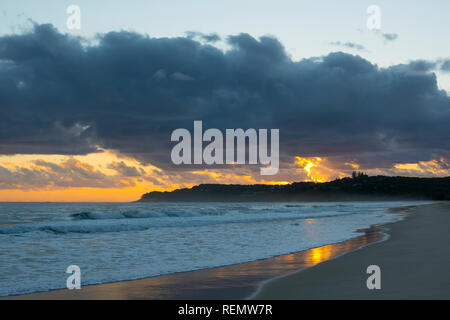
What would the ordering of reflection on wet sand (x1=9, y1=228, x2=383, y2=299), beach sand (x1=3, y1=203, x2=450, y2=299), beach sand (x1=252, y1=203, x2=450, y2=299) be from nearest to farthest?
1. beach sand (x1=252, y1=203, x2=450, y2=299)
2. beach sand (x1=3, y1=203, x2=450, y2=299)
3. reflection on wet sand (x1=9, y1=228, x2=383, y2=299)

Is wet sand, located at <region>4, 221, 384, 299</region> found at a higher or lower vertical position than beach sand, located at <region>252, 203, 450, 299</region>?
lower

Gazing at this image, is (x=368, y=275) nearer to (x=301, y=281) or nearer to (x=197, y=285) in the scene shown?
(x=301, y=281)

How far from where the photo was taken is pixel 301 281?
939cm

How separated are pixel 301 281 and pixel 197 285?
7.06 feet

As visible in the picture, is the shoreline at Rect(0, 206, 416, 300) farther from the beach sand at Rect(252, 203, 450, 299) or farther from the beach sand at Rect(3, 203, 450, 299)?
the beach sand at Rect(252, 203, 450, 299)

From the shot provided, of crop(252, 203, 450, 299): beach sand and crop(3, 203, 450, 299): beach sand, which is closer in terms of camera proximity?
crop(252, 203, 450, 299): beach sand

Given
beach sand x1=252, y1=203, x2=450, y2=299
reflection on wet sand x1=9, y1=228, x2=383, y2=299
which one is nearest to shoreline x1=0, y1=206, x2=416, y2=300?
reflection on wet sand x1=9, y1=228, x2=383, y2=299

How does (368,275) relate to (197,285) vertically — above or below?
above

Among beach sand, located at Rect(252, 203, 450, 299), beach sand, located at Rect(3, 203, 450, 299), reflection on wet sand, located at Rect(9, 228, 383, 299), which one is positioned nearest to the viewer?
beach sand, located at Rect(252, 203, 450, 299)

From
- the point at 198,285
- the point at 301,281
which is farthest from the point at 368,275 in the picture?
the point at 198,285

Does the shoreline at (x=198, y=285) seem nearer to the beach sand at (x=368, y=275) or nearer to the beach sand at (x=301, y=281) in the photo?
the beach sand at (x=301, y=281)

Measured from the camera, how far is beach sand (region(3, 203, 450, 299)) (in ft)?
26.4

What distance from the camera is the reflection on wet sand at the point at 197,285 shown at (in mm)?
8367
